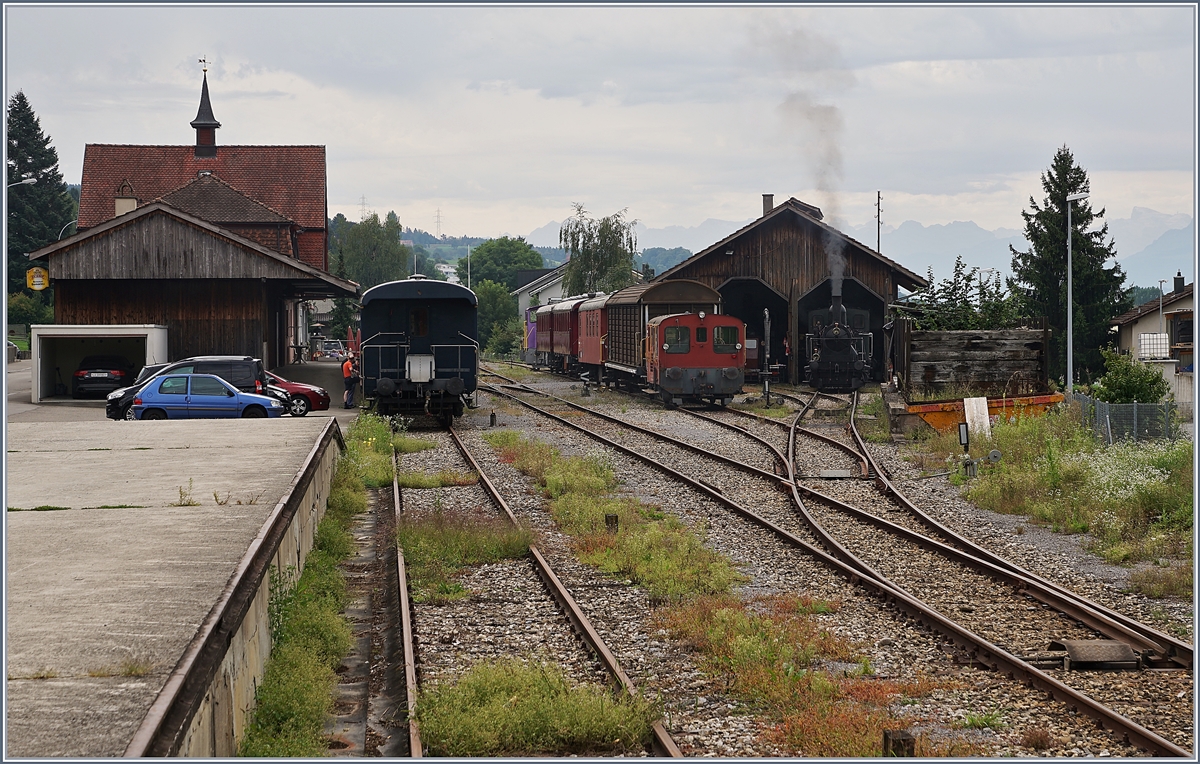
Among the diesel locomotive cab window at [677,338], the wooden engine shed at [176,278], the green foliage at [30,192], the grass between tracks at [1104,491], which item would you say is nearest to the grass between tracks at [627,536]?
the grass between tracks at [1104,491]

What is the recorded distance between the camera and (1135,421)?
16891 millimetres

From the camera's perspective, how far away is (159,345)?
3058 cm

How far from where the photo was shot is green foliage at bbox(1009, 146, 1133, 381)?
50.6 meters

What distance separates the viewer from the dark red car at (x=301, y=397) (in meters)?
26.1

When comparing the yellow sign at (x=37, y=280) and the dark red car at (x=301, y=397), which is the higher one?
the yellow sign at (x=37, y=280)

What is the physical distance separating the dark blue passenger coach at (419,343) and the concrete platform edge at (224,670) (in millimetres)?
15136

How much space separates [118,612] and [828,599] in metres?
5.77

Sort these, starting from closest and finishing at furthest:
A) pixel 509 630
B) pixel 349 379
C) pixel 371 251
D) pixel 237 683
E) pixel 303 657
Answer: pixel 237 683, pixel 303 657, pixel 509 630, pixel 349 379, pixel 371 251

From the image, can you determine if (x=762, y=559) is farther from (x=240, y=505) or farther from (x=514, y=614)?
(x=240, y=505)

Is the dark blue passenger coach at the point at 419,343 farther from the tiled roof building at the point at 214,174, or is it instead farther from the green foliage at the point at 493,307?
the green foliage at the point at 493,307

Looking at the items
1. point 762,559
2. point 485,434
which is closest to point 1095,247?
point 485,434

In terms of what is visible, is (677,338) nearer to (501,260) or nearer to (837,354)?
(837,354)

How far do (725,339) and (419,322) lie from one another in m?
8.42

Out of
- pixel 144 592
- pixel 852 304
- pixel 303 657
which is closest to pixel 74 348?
pixel 852 304
